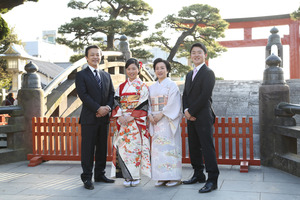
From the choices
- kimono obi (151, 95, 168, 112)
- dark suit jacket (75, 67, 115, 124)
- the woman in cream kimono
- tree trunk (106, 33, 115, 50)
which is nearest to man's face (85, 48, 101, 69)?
dark suit jacket (75, 67, 115, 124)

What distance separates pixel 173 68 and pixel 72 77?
1113 cm

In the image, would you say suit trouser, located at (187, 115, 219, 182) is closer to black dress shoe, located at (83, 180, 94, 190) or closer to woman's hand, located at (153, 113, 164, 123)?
woman's hand, located at (153, 113, 164, 123)

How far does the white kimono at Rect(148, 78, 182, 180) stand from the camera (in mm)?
4480

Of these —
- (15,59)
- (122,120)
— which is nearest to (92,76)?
(122,120)

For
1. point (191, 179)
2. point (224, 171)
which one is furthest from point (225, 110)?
point (191, 179)

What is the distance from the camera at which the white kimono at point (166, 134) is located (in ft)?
14.7

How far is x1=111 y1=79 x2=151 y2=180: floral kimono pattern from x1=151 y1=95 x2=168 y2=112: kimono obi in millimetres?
102

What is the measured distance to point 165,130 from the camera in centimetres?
455

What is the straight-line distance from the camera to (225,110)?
9.38m

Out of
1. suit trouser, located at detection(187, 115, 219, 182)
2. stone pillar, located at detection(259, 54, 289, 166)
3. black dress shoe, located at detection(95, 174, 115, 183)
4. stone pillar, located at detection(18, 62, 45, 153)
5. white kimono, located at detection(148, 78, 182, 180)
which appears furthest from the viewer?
stone pillar, located at detection(18, 62, 45, 153)

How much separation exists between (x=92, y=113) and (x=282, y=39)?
21200mm

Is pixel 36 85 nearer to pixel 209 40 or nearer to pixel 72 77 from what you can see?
pixel 72 77

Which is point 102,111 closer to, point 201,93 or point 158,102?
point 158,102

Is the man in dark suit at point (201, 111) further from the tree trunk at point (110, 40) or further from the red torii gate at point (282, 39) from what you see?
the red torii gate at point (282, 39)
